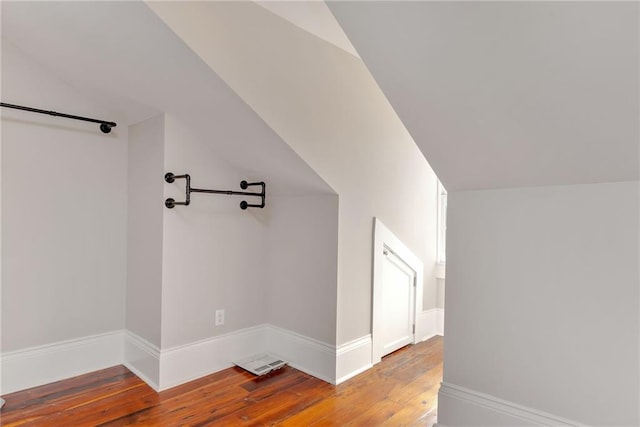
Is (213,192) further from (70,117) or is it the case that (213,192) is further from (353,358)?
(353,358)

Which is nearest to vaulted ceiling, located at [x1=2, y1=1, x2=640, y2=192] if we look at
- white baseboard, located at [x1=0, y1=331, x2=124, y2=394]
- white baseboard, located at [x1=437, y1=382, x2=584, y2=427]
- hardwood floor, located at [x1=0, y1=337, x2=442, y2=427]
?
white baseboard, located at [x1=437, y1=382, x2=584, y2=427]

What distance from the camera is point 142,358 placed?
2422mm

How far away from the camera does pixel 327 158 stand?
2346mm

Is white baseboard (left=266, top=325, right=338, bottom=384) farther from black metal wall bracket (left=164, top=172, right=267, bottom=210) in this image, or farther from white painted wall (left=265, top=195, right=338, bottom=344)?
black metal wall bracket (left=164, top=172, right=267, bottom=210)

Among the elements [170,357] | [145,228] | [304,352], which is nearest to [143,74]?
[145,228]

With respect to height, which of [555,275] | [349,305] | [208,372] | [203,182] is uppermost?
[203,182]

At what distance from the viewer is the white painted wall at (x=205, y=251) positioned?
2314mm

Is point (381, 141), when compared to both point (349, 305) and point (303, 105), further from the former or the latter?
point (349, 305)

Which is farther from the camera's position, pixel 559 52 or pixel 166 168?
pixel 166 168

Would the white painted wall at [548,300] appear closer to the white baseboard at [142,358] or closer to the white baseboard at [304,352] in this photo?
the white baseboard at [304,352]

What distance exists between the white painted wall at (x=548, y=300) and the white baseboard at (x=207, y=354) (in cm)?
148

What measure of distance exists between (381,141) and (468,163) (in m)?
1.28

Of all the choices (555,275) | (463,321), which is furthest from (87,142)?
(555,275)

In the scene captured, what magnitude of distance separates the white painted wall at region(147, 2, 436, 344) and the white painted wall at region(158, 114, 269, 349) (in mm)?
539
